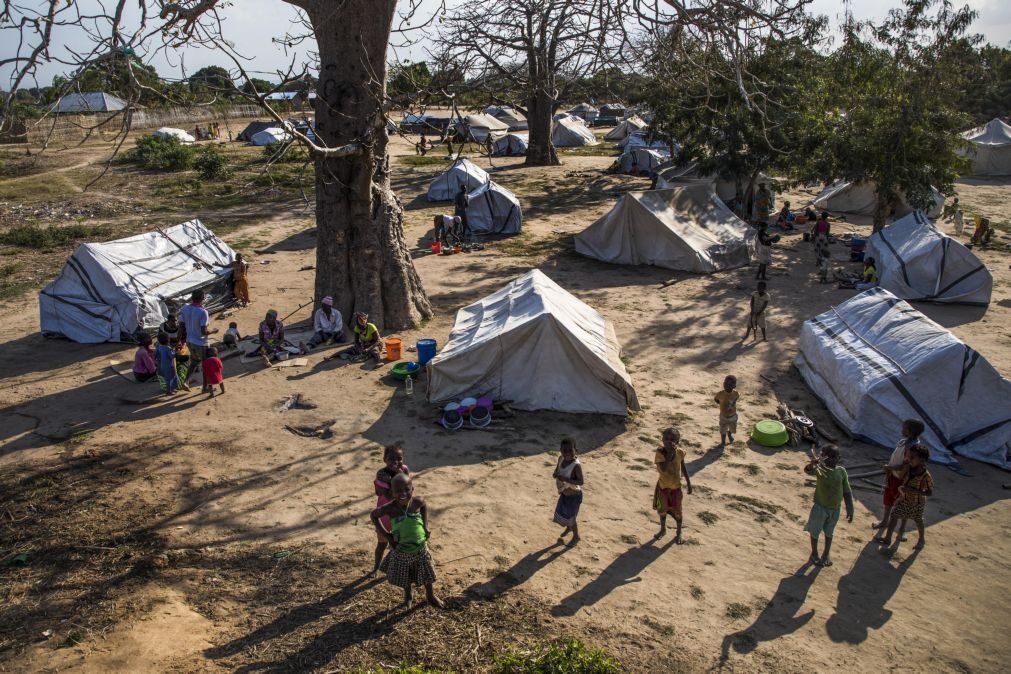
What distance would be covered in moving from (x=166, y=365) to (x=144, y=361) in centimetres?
56

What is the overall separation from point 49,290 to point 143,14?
7.77m

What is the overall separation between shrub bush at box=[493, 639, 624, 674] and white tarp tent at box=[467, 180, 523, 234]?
636 inches

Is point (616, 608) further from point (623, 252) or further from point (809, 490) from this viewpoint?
point (623, 252)

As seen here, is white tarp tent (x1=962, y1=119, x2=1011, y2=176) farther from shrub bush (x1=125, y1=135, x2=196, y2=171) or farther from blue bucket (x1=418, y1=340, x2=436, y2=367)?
shrub bush (x1=125, y1=135, x2=196, y2=171)

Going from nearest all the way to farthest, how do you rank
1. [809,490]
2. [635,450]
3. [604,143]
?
[809,490] → [635,450] → [604,143]

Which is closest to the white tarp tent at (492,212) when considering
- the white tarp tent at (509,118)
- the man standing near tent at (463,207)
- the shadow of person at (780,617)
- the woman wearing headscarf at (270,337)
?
the man standing near tent at (463,207)

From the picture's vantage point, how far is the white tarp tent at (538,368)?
9.23m

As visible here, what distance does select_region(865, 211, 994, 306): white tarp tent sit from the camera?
13.5m

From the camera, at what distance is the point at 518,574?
6246 mm

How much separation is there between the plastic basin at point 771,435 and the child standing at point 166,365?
7.89m

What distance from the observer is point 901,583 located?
6.15m

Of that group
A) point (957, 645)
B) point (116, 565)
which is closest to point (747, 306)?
point (957, 645)

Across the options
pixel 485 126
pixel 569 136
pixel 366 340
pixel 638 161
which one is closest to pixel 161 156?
pixel 485 126

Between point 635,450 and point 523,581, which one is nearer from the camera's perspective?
point 523,581
